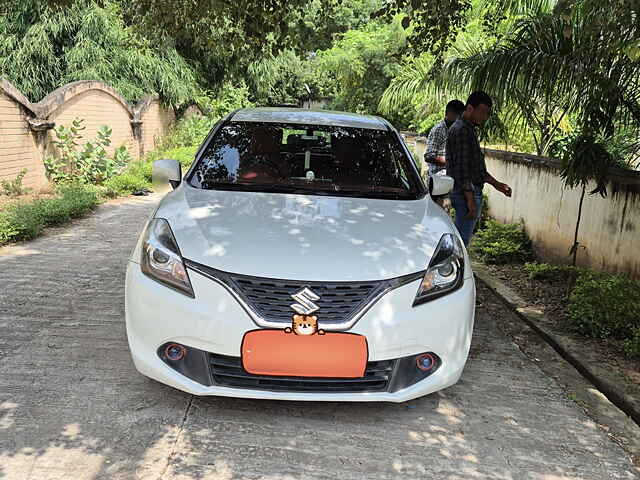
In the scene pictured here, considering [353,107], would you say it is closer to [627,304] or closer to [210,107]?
[210,107]

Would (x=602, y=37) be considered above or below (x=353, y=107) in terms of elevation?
above

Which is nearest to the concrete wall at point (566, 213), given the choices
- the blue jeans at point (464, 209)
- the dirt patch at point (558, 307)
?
the dirt patch at point (558, 307)

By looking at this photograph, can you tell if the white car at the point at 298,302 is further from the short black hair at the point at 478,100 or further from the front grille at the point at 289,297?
the short black hair at the point at 478,100

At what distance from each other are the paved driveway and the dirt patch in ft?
1.85

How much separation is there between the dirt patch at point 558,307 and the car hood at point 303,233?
163 centimetres

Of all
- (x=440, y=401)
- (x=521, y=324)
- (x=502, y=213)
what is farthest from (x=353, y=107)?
(x=440, y=401)

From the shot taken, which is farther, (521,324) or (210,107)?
(210,107)

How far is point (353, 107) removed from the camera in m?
25.3

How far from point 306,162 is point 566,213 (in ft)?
11.3

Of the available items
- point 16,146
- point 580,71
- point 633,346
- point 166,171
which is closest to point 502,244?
point 580,71

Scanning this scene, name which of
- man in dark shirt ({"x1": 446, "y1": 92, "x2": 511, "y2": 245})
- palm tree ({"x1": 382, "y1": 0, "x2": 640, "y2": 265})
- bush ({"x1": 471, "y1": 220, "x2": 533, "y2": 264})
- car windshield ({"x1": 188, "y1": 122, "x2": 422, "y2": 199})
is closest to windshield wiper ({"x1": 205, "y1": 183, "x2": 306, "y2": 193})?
car windshield ({"x1": 188, "y1": 122, "x2": 422, "y2": 199})

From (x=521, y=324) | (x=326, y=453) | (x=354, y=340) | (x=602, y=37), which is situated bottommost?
(x=521, y=324)

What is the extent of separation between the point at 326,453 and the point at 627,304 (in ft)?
9.32

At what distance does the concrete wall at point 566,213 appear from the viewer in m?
5.11
